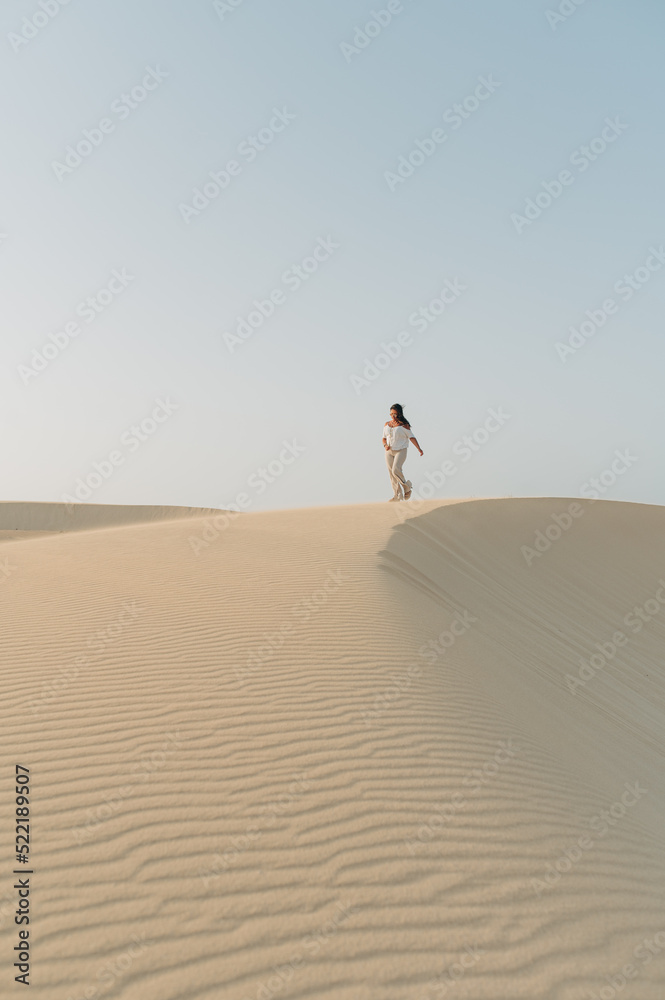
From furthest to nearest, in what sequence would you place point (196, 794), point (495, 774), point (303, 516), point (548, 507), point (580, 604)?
point (548, 507)
point (303, 516)
point (580, 604)
point (495, 774)
point (196, 794)

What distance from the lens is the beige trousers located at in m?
14.6

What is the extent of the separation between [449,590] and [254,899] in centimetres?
612

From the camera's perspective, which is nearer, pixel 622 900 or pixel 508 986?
pixel 508 986

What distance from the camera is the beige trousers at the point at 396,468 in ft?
48.0

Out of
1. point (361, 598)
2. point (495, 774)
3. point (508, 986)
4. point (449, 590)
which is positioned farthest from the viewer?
point (449, 590)

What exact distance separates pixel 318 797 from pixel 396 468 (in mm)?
11669

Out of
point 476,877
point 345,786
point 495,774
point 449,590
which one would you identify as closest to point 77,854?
point 345,786

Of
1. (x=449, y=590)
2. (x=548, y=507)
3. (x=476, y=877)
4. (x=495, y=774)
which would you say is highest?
(x=548, y=507)

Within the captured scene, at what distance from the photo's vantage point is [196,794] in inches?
133

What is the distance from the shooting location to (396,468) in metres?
14.8

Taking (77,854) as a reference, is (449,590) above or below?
above

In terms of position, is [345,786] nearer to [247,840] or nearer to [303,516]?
[247,840]

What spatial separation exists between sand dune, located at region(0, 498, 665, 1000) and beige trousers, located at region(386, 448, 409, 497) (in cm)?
710

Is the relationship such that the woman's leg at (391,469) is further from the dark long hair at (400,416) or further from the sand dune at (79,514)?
the sand dune at (79,514)
